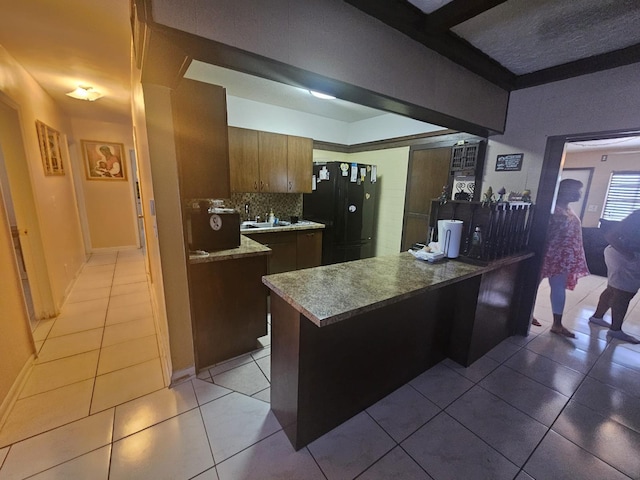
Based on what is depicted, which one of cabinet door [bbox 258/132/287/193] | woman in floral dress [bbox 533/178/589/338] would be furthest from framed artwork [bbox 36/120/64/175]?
woman in floral dress [bbox 533/178/589/338]

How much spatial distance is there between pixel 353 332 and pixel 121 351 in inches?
80.9

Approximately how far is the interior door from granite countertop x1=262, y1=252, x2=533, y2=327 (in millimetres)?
1485

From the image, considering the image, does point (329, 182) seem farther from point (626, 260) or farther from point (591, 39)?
point (626, 260)

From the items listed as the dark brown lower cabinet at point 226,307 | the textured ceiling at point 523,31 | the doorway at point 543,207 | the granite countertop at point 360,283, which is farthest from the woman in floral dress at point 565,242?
the dark brown lower cabinet at point 226,307

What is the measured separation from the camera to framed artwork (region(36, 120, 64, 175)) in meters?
2.88

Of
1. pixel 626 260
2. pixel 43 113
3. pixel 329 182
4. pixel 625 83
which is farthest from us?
pixel 329 182

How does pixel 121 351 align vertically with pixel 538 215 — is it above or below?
below

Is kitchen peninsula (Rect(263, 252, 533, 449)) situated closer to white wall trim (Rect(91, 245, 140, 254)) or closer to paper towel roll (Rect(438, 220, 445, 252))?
paper towel roll (Rect(438, 220, 445, 252))

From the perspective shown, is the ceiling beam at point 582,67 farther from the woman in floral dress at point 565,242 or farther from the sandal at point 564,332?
the sandal at point 564,332

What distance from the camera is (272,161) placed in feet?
12.1

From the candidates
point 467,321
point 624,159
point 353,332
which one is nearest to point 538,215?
point 467,321

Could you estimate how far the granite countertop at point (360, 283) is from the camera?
1.27 meters

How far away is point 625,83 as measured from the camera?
6.29 ft

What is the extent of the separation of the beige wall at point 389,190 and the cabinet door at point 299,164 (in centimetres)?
61
